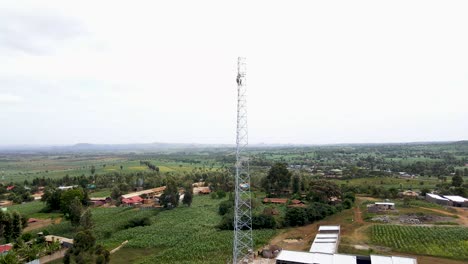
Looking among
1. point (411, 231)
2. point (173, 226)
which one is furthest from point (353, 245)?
point (173, 226)

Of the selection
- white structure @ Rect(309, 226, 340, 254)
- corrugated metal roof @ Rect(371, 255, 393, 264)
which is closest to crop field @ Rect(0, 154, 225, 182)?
white structure @ Rect(309, 226, 340, 254)

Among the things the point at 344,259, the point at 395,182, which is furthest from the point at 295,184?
the point at 344,259

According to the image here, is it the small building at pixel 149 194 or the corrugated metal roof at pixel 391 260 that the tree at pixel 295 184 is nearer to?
the small building at pixel 149 194

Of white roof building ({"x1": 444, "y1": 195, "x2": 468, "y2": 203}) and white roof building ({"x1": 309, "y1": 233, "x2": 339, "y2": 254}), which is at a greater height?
white roof building ({"x1": 444, "y1": 195, "x2": 468, "y2": 203})

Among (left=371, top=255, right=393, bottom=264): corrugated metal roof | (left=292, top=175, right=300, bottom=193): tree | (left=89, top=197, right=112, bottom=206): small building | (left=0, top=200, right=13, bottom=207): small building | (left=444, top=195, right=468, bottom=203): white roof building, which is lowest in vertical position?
(left=0, top=200, right=13, bottom=207): small building

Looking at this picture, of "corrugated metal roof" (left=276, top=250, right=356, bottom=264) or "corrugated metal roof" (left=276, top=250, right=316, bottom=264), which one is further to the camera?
"corrugated metal roof" (left=276, top=250, right=316, bottom=264)

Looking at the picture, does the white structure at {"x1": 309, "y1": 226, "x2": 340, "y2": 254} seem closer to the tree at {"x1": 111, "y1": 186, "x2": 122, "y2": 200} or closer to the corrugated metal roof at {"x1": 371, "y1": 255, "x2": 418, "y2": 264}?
the corrugated metal roof at {"x1": 371, "y1": 255, "x2": 418, "y2": 264}
